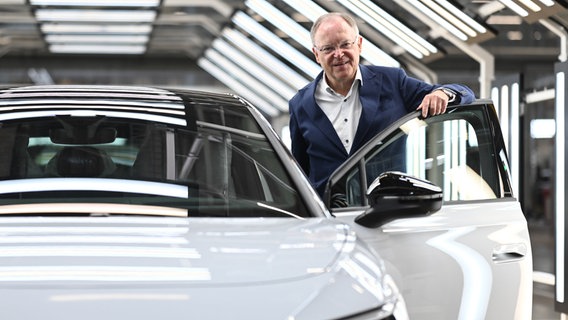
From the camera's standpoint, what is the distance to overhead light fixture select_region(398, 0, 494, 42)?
9.16 m

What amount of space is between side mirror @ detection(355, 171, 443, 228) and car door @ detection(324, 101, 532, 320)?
2cm

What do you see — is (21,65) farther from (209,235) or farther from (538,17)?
(209,235)

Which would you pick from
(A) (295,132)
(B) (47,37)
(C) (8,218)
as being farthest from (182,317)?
(B) (47,37)

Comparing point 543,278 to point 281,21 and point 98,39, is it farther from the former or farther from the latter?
point 98,39

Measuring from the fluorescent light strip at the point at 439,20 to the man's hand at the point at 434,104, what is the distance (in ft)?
20.0

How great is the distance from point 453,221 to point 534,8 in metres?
4.90

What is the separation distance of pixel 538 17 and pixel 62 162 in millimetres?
5807

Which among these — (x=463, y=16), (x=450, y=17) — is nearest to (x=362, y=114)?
(x=463, y=16)

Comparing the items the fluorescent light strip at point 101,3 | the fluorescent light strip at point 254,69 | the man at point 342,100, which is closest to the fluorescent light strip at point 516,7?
the man at point 342,100

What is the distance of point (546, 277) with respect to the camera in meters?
11.0

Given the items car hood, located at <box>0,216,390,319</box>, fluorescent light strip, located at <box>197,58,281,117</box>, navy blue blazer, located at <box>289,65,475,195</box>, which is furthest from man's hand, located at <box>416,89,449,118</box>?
fluorescent light strip, located at <box>197,58,281,117</box>

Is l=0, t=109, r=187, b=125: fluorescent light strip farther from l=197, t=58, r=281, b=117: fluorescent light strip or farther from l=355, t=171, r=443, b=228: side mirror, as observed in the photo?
l=197, t=58, r=281, b=117: fluorescent light strip

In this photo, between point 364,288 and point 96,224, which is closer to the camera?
point 364,288

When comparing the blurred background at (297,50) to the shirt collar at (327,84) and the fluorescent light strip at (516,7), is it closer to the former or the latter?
the fluorescent light strip at (516,7)
